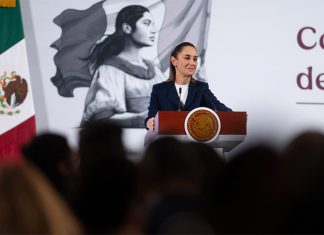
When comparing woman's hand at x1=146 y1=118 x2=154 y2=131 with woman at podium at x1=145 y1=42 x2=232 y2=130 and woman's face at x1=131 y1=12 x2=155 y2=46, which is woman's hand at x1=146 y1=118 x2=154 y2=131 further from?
woman's face at x1=131 y1=12 x2=155 y2=46

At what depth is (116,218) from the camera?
2180 millimetres

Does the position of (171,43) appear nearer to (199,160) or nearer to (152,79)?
(152,79)

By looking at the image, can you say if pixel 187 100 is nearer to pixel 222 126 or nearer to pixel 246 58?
pixel 222 126

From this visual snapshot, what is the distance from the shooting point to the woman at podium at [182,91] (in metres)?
5.48

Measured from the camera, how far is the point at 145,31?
7809 mm

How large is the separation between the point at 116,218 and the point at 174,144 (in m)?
0.40

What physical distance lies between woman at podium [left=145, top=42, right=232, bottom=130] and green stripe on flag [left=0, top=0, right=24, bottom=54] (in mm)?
2491

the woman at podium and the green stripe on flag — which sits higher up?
the green stripe on flag

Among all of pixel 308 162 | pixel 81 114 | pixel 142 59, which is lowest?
pixel 81 114

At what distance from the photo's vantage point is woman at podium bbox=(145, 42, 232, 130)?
5.48m

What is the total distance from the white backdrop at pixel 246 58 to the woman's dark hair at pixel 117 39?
0.34 metres

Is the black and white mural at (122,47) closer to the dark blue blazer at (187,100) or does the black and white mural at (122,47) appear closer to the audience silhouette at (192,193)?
the dark blue blazer at (187,100)

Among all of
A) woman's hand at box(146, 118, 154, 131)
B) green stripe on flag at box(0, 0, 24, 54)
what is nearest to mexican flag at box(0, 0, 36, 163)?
green stripe on flag at box(0, 0, 24, 54)

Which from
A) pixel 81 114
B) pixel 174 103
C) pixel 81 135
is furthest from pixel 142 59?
pixel 81 135
